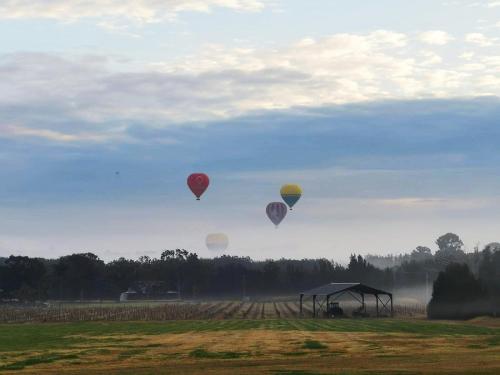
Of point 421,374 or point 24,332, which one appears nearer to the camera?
point 421,374

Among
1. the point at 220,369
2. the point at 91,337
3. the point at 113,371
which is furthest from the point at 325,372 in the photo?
the point at 91,337

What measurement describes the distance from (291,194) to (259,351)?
96870 millimetres

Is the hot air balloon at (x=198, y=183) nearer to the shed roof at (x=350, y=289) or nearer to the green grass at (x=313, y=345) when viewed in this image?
the shed roof at (x=350, y=289)

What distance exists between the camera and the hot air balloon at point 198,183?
133 meters

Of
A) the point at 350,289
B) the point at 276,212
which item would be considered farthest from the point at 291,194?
the point at 350,289

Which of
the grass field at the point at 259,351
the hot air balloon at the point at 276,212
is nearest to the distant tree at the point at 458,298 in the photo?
the grass field at the point at 259,351

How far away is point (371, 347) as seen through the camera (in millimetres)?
60062

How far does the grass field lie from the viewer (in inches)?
1775

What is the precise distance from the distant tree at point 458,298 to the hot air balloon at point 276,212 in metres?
50.7

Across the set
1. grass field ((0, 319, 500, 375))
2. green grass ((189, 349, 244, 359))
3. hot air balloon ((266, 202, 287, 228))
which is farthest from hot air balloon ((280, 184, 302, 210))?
green grass ((189, 349, 244, 359))

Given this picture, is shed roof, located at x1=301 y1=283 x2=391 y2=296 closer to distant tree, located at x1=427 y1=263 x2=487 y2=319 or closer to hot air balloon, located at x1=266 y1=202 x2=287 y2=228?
distant tree, located at x1=427 y1=263 x2=487 y2=319

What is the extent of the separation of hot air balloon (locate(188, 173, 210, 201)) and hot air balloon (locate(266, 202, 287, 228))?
99.8ft

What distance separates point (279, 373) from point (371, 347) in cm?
1979

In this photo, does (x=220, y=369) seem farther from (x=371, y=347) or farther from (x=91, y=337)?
(x=91, y=337)
